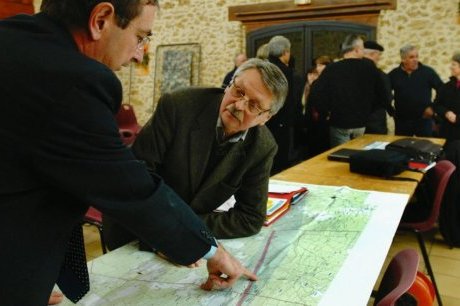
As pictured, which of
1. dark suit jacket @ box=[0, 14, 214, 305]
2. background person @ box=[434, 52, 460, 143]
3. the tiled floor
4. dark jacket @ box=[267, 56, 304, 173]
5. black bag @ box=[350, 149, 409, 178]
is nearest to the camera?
dark suit jacket @ box=[0, 14, 214, 305]

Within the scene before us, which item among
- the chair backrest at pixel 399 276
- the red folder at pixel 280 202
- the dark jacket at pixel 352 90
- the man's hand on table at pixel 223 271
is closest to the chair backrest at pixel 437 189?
the red folder at pixel 280 202

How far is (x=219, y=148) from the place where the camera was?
65.6 inches

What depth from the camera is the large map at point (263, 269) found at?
1.18 m

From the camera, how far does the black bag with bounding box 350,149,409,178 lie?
2592 mm

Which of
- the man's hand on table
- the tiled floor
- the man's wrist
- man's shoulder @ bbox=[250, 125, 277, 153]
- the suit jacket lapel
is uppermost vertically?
man's shoulder @ bbox=[250, 125, 277, 153]

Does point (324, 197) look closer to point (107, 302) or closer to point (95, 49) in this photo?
point (107, 302)

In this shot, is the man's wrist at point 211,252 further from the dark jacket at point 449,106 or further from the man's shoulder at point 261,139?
the dark jacket at point 449,106

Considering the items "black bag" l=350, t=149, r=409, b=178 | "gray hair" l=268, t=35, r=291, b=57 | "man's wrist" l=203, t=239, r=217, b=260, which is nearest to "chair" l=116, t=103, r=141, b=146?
"gray hair" l=268, t=35, r=291, b=57

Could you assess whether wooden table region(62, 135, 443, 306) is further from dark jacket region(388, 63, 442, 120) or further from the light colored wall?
the light colored wall

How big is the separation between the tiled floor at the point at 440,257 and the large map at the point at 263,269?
1.40m

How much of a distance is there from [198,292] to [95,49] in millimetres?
698

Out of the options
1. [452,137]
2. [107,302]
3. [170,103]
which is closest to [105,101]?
[107,302]

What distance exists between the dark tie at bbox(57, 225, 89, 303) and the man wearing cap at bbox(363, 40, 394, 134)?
12.6 ft

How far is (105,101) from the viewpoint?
0.82 meters
